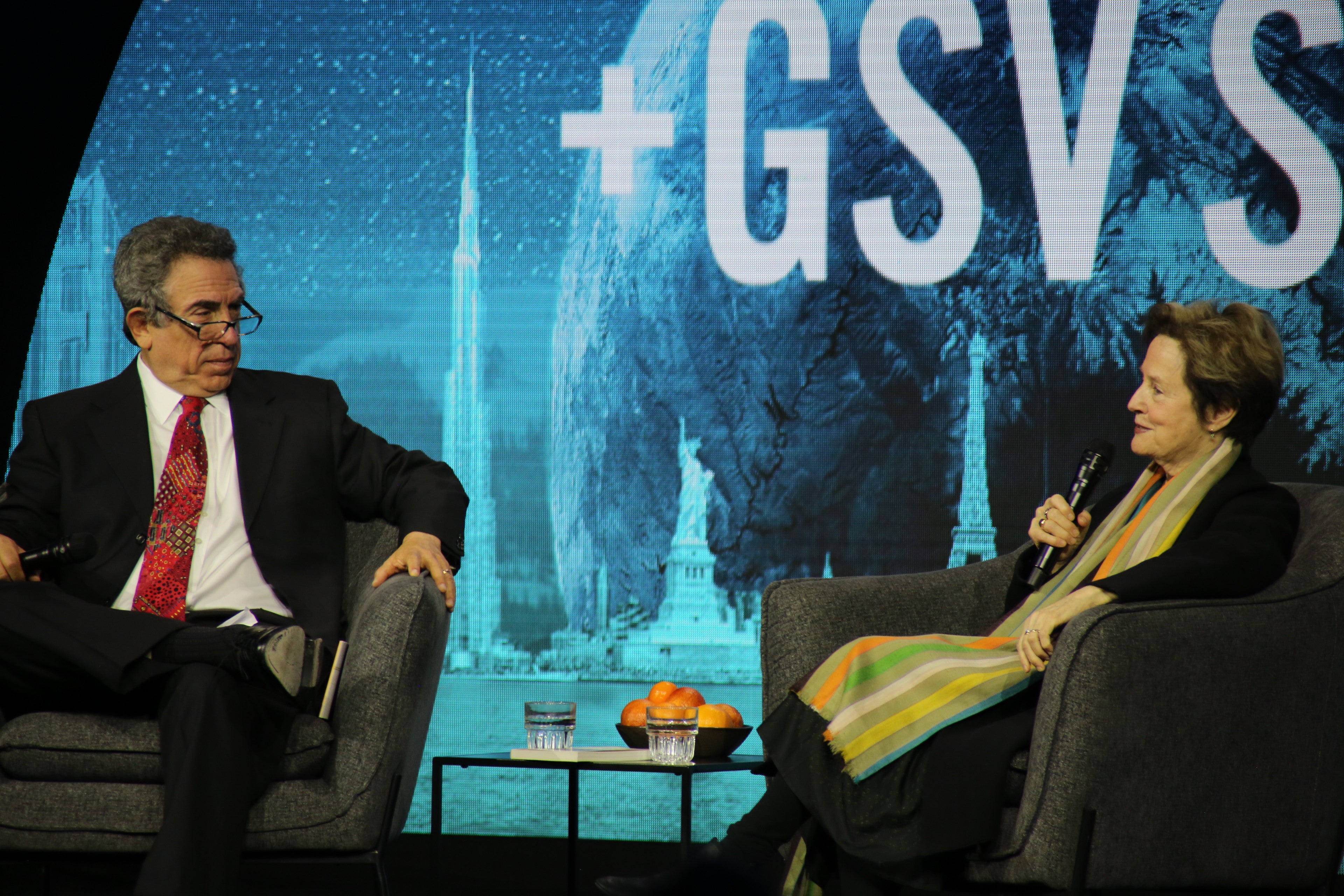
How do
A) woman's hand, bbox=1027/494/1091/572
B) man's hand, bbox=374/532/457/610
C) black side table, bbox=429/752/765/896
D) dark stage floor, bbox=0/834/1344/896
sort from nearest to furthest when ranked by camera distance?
black side table, bbox=429/752/765/896
man's hand, bbox=374/532/457/610
woman's hand, bbox=1027/494/1091/572
dark stage floor, bbox=0/834/1344/896

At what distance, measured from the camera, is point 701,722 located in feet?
7.33

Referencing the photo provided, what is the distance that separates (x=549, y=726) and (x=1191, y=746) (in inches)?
40.8

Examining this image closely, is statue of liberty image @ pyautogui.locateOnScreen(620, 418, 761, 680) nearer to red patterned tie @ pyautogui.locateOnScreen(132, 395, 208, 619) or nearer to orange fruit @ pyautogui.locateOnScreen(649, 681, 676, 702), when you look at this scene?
orange fruit @ pyautogui.locateOnScreen(649, 681, 676, 702)

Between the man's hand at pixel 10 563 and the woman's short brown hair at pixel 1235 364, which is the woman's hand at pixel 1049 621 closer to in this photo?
the woman's short brown hair at pixel 1235 364

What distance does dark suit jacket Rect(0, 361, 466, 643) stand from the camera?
90.6 inches

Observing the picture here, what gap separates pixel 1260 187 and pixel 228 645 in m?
2.79

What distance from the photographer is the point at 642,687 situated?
352 centimetres

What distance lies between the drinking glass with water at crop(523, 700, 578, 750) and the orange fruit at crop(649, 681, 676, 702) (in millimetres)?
138

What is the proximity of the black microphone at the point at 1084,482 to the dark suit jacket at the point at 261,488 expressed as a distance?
1.04m

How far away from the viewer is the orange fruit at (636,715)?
7.63ft

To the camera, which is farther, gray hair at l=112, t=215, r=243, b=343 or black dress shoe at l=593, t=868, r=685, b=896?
gray hair at l=112, t=215, r=243, b=343

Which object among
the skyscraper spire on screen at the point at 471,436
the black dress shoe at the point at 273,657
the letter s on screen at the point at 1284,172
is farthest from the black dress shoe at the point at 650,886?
the letter s on screen at the point at 1284,172

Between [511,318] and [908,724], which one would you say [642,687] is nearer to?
[511,318]

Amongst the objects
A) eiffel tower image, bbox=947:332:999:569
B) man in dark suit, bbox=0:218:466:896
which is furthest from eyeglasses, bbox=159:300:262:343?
eiffel tower image, bbox=947:332:999:569
